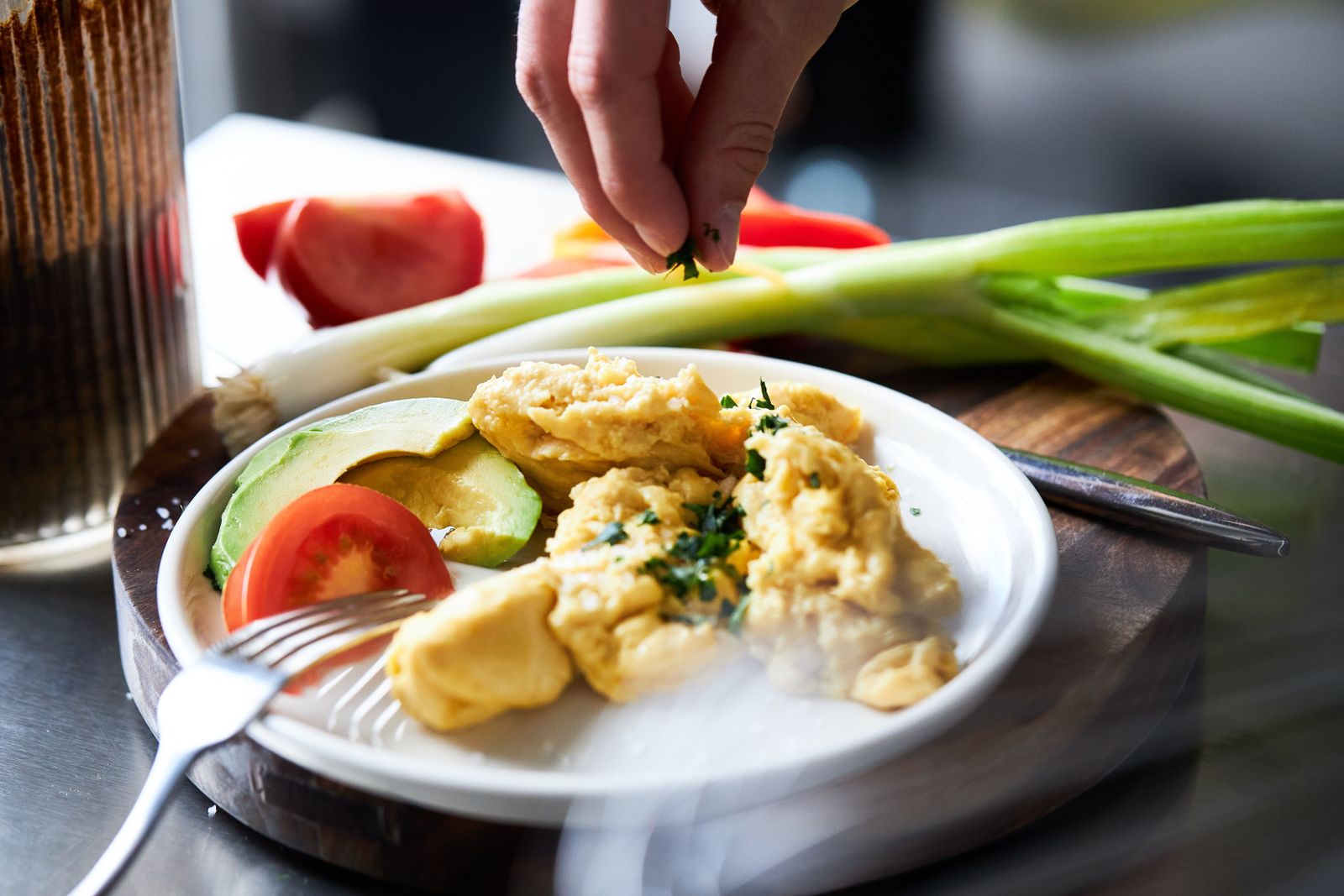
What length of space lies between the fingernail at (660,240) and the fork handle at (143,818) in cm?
94

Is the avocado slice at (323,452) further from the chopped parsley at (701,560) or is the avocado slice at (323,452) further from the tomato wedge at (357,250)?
the tomato wedge at (357,250)

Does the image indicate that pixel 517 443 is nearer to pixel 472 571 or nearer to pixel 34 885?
pixel 472 571

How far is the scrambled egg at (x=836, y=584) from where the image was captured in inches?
58.7

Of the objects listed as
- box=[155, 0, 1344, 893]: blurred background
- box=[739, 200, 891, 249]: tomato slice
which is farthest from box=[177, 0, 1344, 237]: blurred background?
box=[739, 200, 891, 249]: tomato slice

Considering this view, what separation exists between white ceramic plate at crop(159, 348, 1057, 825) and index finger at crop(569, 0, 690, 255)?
0.60 metres

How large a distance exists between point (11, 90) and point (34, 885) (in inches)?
47.8

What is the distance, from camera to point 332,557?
166cm

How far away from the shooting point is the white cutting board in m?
2.97

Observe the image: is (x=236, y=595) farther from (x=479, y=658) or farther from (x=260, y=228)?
(x=260, y=228)

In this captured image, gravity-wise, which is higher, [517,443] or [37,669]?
[517,443]

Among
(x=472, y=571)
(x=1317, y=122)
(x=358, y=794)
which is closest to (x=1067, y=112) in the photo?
(x=1317, y=122)

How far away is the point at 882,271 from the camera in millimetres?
2676

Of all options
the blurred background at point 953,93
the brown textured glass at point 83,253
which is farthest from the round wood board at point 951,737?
the blurred background at point 953,93

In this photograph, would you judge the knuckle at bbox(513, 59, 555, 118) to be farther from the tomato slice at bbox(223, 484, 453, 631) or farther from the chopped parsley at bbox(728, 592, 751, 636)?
the chopped parsley at bbox(728, 592, 751, 636)
